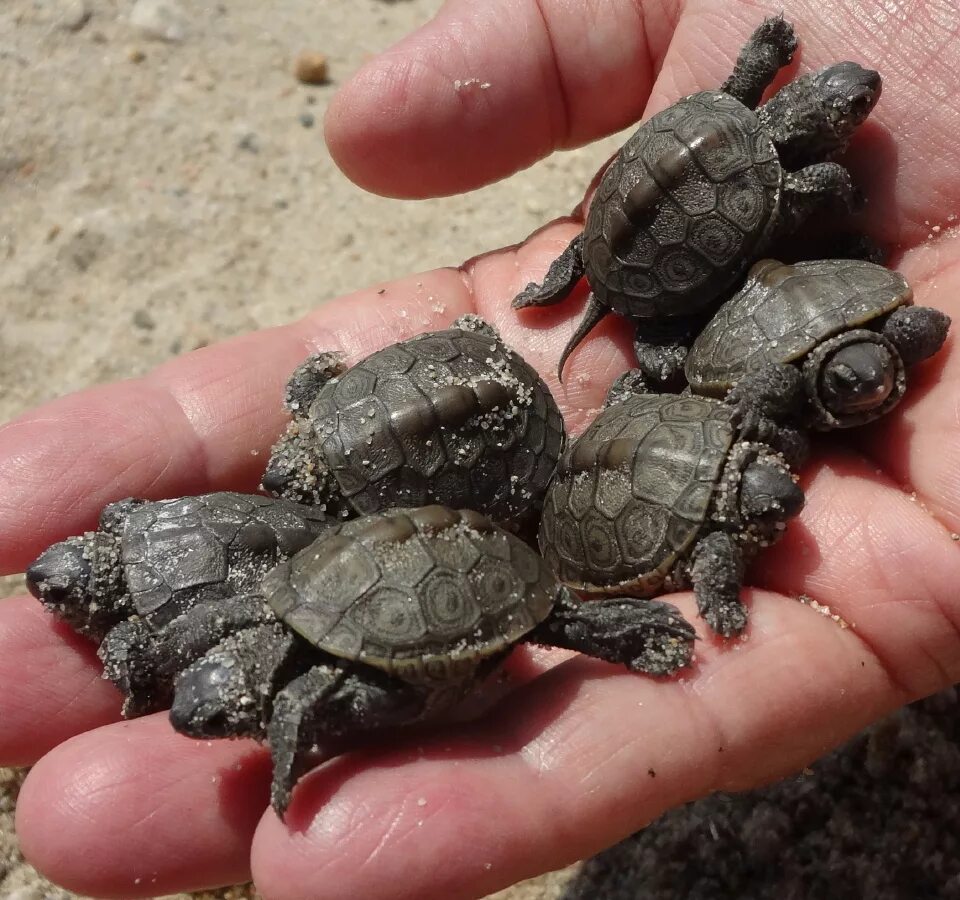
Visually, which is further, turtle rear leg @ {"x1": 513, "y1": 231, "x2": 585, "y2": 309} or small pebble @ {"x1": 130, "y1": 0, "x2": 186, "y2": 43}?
small pebble @ {"x1": 130, "y1": 0, "x2": 186, "y2": 43}

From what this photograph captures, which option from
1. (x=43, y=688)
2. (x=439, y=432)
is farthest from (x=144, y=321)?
(x=43, y=688)

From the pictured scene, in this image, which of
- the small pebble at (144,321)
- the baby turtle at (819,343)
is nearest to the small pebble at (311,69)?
the small pebble at (144,321)

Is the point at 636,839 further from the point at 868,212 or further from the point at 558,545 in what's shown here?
the point at 868,212

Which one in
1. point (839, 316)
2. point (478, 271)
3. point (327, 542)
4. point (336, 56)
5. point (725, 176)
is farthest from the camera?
point (336, 56)

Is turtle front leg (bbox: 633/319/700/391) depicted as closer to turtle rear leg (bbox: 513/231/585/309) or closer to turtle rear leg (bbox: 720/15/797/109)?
turtle rear leg (bbox: 513/231/585/309)

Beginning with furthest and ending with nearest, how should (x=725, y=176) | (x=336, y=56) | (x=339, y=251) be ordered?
(x=336, y=56) → (x=339, y=251) → (x=725, y=176)

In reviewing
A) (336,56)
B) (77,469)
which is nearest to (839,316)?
(77,469)

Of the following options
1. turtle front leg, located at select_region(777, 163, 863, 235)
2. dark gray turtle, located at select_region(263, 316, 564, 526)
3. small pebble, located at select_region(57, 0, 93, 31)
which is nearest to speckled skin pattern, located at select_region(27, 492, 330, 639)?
dark gray turtle, located at select_region(263, 316, 564, 526)

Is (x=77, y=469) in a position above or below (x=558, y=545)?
below
